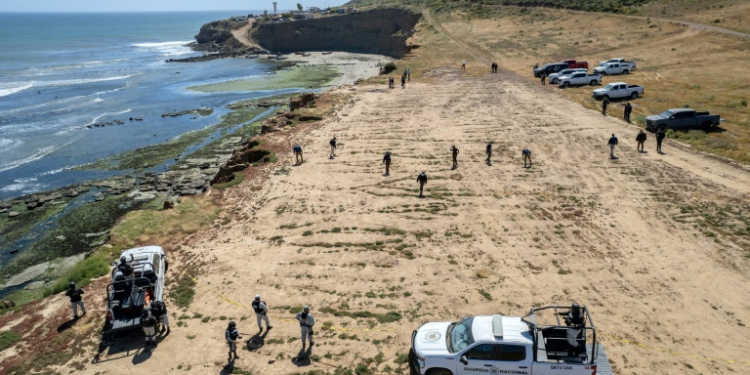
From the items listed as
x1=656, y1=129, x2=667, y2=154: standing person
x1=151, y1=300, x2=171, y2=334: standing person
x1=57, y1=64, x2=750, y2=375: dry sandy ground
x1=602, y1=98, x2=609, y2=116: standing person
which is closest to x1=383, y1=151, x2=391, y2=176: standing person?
x1=57, y1=64, x2=750, y2=375: dry sandy ground

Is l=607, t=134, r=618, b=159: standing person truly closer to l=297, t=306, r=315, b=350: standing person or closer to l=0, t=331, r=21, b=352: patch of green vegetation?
l=297, t=306, r=315, b=350: standing person

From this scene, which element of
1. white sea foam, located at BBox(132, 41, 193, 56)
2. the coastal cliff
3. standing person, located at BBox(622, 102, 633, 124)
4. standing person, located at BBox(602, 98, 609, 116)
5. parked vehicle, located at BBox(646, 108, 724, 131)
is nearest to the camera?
parked vehicle, located at BBox(646, 108, 724, 131)

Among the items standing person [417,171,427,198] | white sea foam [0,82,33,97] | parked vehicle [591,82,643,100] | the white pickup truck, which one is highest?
parked vehicle [591,82,643,100]

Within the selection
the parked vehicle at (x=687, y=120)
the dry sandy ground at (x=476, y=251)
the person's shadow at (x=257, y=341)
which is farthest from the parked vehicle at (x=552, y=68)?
the person's shadow at (x=257, y=341)

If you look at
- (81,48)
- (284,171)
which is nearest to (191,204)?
(284,171)

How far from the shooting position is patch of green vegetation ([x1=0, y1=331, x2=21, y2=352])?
1628 centimetres

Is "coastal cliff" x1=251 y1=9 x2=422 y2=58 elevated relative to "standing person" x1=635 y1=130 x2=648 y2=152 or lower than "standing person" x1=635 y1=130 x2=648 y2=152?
elevated

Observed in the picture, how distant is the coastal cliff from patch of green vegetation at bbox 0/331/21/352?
97.2 metres

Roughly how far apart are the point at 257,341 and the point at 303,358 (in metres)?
1.86

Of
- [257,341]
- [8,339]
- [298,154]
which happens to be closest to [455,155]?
[298,154]

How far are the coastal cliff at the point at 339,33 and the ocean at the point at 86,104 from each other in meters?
17.2

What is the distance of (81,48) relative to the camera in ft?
478

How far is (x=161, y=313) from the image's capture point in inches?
639

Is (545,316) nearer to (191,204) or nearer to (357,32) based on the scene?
(191,204)
